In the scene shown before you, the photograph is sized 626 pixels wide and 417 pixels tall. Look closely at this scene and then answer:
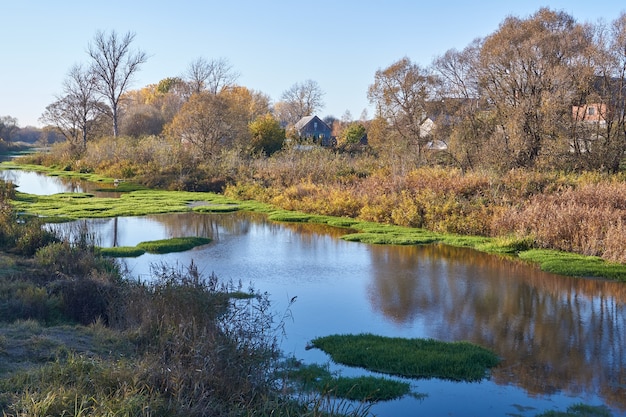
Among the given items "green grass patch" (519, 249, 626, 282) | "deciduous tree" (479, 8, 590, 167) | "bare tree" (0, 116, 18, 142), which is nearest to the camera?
"green grass patch" (519, 249, 626, 282)

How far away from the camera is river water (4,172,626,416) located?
7.75 metres

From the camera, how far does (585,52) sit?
25.3 m

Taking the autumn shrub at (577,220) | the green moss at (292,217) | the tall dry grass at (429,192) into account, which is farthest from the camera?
the green moss at (292,217)

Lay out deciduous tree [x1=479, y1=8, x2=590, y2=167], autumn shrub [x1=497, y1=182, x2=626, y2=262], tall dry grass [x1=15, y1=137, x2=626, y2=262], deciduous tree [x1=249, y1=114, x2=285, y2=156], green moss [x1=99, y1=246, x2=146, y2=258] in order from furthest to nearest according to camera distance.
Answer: deciduous tree [x1=249, y1=114, x2=285, y2=156]
deciduous tree [x1=479, y1=8, x2=590, y2=167]
tall dry grass [x1=15, y1=137, x2=626, y2=262]
green moss [x1=99, y1=246, x2=146, y2=258]
autumn shrub [x1=497, y1=182, x2=626, y2=262]

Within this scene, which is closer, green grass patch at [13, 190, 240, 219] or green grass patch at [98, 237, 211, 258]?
green grass patch at [98, 237, 211, 258]

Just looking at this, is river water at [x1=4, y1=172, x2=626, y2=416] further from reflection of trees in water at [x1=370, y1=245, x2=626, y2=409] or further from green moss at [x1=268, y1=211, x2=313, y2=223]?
green moss at [x1=268, y1=211, x2=313, y2=223]

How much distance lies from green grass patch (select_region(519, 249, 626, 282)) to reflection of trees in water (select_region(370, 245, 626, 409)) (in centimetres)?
40

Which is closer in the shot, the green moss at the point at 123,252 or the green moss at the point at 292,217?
the green moss at the point at 123,252

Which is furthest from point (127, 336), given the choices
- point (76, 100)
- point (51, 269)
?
point (76, 100)

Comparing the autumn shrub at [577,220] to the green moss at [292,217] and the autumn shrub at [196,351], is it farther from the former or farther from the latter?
the autumn shrub at [196,351]

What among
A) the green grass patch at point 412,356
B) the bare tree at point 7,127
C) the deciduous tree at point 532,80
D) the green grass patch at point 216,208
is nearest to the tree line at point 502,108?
the deciduous tree at point 532,80

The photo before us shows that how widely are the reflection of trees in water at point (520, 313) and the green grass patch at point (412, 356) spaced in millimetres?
359

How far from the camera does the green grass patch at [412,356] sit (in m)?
8.29

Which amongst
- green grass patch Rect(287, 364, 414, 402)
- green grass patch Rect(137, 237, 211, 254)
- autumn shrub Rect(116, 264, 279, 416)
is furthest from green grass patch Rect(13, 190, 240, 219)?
green grass patch Rect(287, 364, 414, 402)
